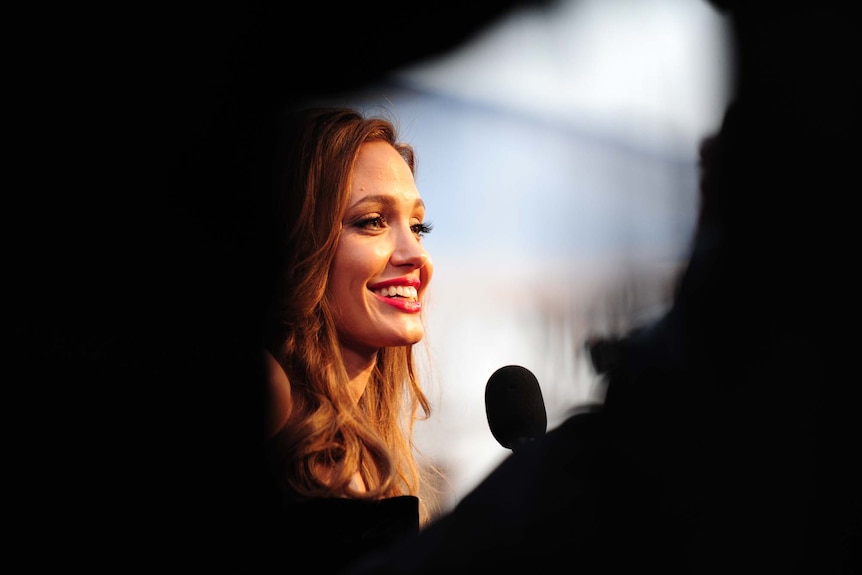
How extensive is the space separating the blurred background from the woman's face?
94 millimetres

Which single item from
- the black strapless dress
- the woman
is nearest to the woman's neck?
the woman

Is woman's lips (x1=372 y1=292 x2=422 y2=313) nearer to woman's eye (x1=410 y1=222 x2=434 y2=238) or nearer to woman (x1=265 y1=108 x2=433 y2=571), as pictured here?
woman (x1=265 y1=108 x2=433 y2=571)

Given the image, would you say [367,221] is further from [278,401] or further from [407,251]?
[278,401]

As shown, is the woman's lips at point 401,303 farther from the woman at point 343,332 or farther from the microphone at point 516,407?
the microphone at point 516,407

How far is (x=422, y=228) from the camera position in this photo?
6.38 feet

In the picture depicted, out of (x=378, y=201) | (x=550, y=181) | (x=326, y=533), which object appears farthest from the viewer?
(x=550, y=181)

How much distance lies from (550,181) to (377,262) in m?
0.45

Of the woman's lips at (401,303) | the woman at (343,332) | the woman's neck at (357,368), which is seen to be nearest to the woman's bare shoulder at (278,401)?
the woman at (343,332)

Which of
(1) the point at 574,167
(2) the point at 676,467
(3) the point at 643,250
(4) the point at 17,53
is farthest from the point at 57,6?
(2) the point at 676,467

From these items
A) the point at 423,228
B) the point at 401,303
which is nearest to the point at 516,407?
the point at 401,303

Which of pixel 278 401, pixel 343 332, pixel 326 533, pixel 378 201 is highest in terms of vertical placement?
pixel 378 201

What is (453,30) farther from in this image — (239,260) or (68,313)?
→ (68,313)

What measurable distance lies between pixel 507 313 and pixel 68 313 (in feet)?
3.10

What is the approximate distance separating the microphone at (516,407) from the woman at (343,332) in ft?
0.69
